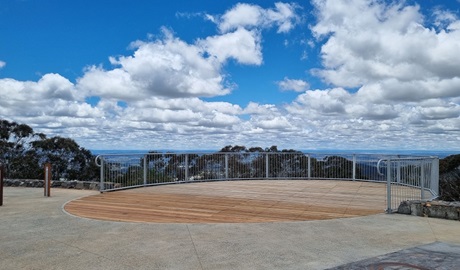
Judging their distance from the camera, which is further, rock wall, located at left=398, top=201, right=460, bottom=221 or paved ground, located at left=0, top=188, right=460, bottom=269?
rock wall, located at left=398, top=201, right=460, bottom=221

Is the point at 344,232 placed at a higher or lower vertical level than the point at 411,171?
lower

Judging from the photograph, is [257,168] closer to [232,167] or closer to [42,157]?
[232,167]

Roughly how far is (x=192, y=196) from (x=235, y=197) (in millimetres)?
1277

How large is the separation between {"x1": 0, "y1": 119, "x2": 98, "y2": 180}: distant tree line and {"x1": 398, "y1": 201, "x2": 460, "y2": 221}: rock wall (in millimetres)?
16726

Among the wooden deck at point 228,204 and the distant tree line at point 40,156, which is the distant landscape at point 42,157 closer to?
the distant tree line at point 40,156

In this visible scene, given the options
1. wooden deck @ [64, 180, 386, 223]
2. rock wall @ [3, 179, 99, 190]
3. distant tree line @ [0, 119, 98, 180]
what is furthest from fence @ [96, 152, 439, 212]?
distant tree line @ [0, 119, 98, 180]

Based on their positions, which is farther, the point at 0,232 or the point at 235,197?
the point at 235,197

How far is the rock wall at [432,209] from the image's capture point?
740 centimetres

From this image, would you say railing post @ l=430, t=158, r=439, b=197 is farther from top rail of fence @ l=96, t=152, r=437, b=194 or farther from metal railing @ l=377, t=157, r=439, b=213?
top rail of fence @ l=96, t=152, r=437, b=194

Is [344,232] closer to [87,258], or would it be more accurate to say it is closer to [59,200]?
[87,258]

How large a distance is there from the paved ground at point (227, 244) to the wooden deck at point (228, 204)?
585 millimetres

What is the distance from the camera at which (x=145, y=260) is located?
15.6ft

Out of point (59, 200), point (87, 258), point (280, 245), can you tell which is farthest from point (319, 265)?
point (59, 200)

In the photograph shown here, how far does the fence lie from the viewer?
1021 cm
